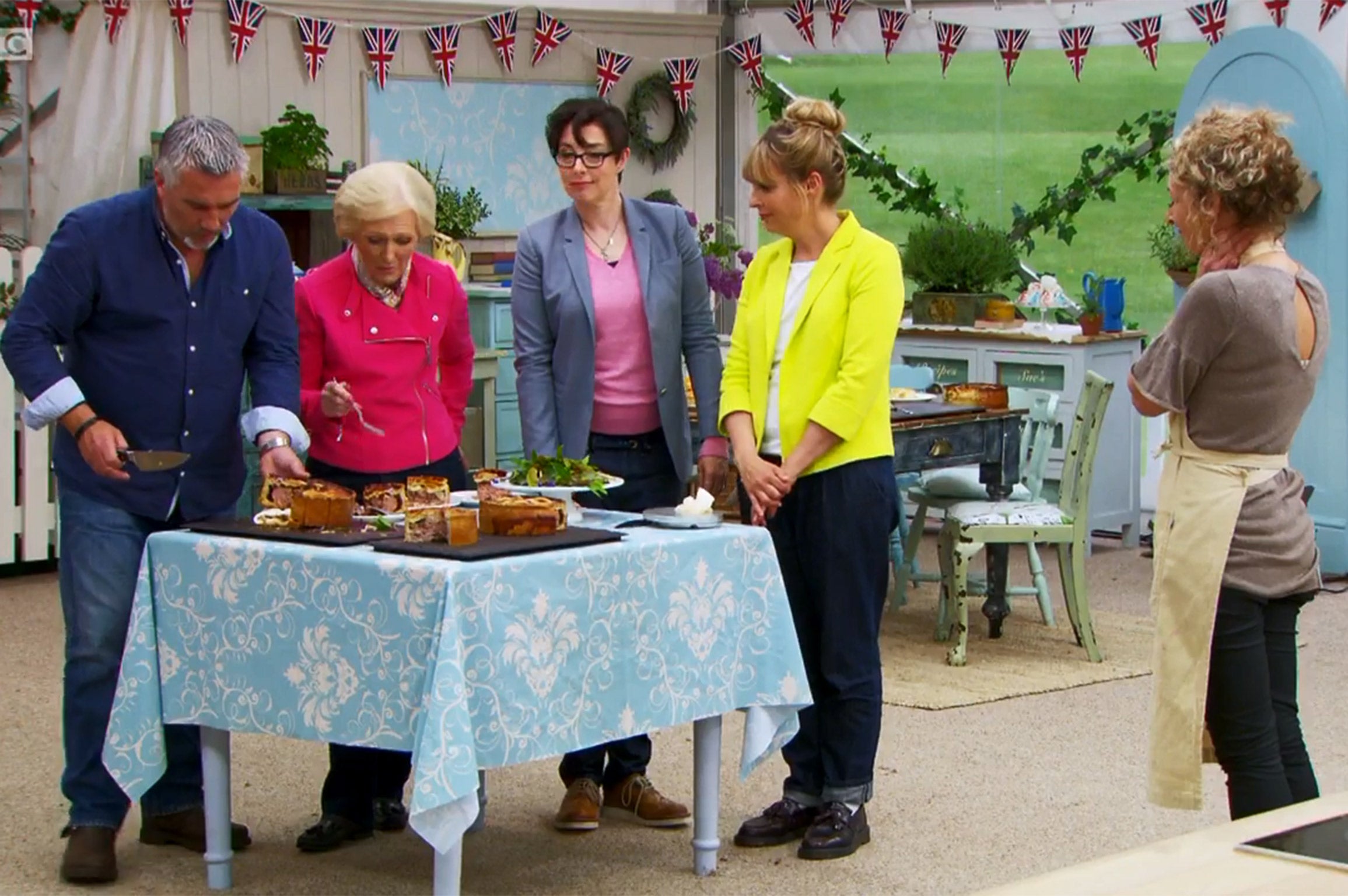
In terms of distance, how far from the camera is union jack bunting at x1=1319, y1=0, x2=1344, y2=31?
298 inches

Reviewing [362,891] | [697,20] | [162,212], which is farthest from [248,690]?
[697,20]

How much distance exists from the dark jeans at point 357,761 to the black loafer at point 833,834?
3.01ft

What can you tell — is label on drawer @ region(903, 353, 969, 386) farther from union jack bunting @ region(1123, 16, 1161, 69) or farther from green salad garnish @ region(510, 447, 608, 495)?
green salad garnish @ region(510, 447, 608, 495)

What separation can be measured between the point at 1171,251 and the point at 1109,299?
1.27ft

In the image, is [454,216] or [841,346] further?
[454,216]

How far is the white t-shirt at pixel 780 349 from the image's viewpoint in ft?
13.7

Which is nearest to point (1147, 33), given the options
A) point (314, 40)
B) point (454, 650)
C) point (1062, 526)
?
point (1062, 526)

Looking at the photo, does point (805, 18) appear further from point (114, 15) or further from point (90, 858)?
point (90, 858)

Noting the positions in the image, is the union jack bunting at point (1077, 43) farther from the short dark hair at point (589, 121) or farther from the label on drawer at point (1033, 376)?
the short dark hair at point (589, 121)

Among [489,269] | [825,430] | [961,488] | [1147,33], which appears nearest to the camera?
[825,430]

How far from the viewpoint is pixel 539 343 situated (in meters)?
4.45

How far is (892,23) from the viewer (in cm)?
925

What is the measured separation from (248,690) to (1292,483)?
1.91 m

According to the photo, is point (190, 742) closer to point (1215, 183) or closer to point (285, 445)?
point (285, 445)
